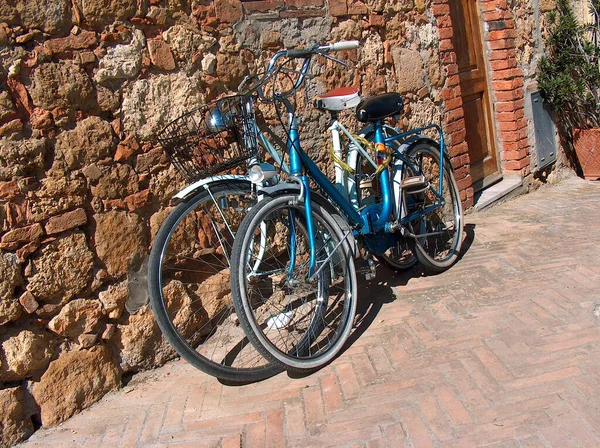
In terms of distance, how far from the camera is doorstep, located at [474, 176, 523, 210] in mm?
5621

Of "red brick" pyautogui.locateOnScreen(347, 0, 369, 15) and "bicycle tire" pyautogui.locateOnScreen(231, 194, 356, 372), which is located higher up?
"red brick" pyautogui.locateOnScreen(347, 0, 369, 15)

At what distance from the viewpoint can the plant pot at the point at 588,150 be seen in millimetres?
6355

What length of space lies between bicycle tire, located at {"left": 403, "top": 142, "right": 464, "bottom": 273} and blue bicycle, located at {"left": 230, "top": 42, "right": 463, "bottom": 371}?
0.01m

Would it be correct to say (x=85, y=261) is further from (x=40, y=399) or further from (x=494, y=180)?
(x=494, y=180)

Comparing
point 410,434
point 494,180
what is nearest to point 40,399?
point 410,434

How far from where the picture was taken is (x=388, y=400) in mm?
2889

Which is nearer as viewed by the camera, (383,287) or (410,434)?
(410,434)

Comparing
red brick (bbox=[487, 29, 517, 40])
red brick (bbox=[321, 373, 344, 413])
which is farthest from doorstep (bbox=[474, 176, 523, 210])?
red brick (bbox=[321, 373, 344, 413])

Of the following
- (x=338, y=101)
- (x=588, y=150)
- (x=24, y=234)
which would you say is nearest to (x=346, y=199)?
(x=338, y=101)

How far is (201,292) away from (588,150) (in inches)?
178

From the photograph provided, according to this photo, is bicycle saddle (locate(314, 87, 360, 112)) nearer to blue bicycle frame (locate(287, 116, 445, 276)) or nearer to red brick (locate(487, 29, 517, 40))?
blue bicycle frame (locate(287, 116, 445, 276))

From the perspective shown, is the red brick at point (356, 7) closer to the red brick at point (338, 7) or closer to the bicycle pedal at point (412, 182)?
the red brick at point (338, 7)

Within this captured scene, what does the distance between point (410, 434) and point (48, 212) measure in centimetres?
186

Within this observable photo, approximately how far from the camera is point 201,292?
358cm
